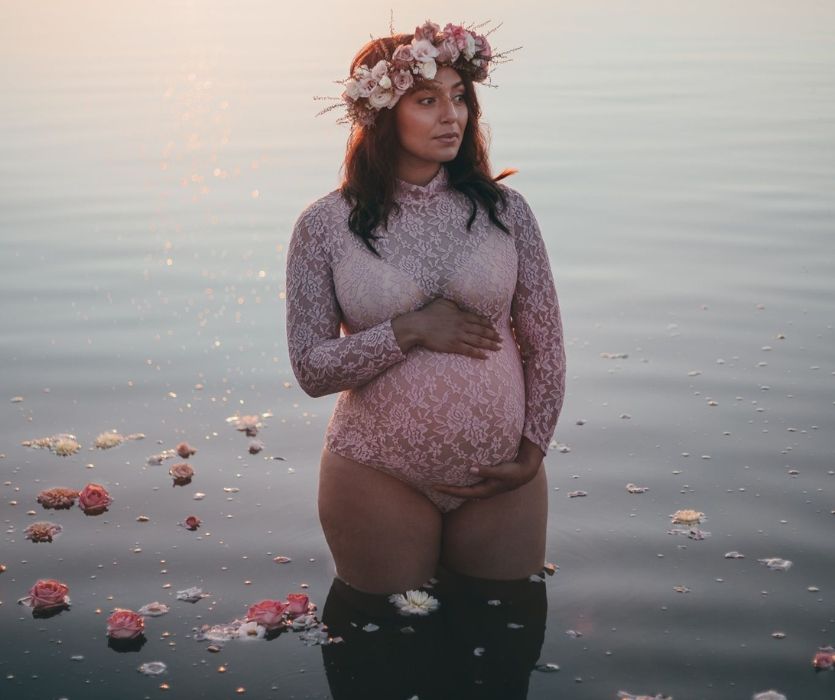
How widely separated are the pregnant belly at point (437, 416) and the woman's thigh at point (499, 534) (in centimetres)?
16

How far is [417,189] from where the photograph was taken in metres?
4.71

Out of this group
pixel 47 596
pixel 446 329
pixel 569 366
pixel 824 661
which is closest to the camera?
pixel 824 661

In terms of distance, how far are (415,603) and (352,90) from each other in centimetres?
177

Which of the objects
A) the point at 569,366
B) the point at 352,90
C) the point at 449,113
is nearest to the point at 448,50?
the point at 449,113

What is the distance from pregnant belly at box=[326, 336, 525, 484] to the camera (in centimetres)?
455

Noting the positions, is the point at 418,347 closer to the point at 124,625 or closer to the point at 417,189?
the point at 417,189

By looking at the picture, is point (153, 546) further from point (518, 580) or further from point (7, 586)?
point (518, 580)

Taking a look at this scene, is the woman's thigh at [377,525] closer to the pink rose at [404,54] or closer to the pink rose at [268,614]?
the pink rose at [268,614]

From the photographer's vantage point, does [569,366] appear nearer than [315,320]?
No

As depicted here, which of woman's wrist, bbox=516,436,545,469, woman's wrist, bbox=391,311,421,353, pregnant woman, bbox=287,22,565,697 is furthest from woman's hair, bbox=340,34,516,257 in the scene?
woman's wrist, bbox=516,436,545,469

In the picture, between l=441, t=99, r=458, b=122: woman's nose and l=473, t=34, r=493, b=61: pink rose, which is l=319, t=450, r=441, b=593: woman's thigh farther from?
l=473, t=34, r=493, b=61: pink rose

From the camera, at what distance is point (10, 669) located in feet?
14.8

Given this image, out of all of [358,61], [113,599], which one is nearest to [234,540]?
[113,599]

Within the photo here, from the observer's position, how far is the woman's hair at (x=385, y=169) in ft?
15.3
